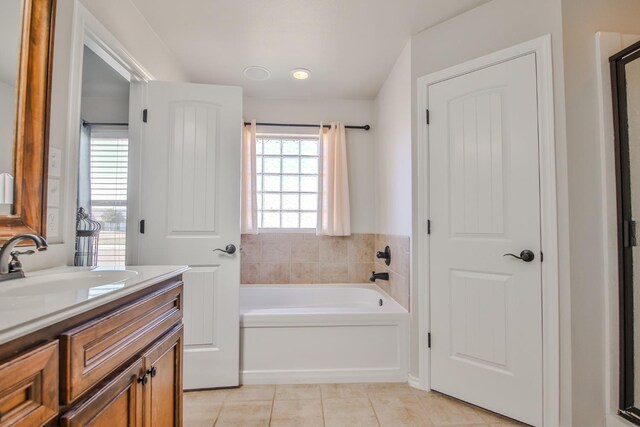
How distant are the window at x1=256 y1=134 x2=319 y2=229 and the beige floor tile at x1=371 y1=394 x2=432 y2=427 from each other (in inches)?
68.5

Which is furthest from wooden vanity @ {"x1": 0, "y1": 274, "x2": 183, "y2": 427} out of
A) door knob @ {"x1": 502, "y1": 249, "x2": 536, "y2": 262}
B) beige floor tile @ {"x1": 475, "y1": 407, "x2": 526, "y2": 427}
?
door knob @ {"x1": 502, "y1": 249, "x2": 536, "y2": 262}

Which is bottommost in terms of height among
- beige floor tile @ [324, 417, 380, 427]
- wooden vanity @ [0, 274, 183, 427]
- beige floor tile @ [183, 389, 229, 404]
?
beige floor tile @ [183, 389, 229, 404]

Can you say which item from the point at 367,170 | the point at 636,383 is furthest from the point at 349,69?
the point at 636,383

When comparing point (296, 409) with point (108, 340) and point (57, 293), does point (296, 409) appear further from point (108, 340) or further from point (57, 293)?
point (57, 293)

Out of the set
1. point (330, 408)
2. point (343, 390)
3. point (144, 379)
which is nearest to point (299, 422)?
point (330, 408)

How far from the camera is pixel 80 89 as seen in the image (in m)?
1.38

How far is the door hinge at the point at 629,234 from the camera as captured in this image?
4.65 feet

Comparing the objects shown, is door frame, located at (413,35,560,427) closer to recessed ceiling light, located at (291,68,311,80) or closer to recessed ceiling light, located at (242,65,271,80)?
recessed ceiling light, located at (291,68,311,80)

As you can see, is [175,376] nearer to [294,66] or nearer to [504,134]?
[504,134]

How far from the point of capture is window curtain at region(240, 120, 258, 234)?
292 cm

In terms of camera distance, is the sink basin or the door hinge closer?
the sink basin

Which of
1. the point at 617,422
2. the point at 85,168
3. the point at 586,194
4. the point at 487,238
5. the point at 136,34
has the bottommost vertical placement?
the point at 617,422

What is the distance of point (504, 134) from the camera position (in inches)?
66.6

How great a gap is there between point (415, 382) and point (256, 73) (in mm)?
2745
